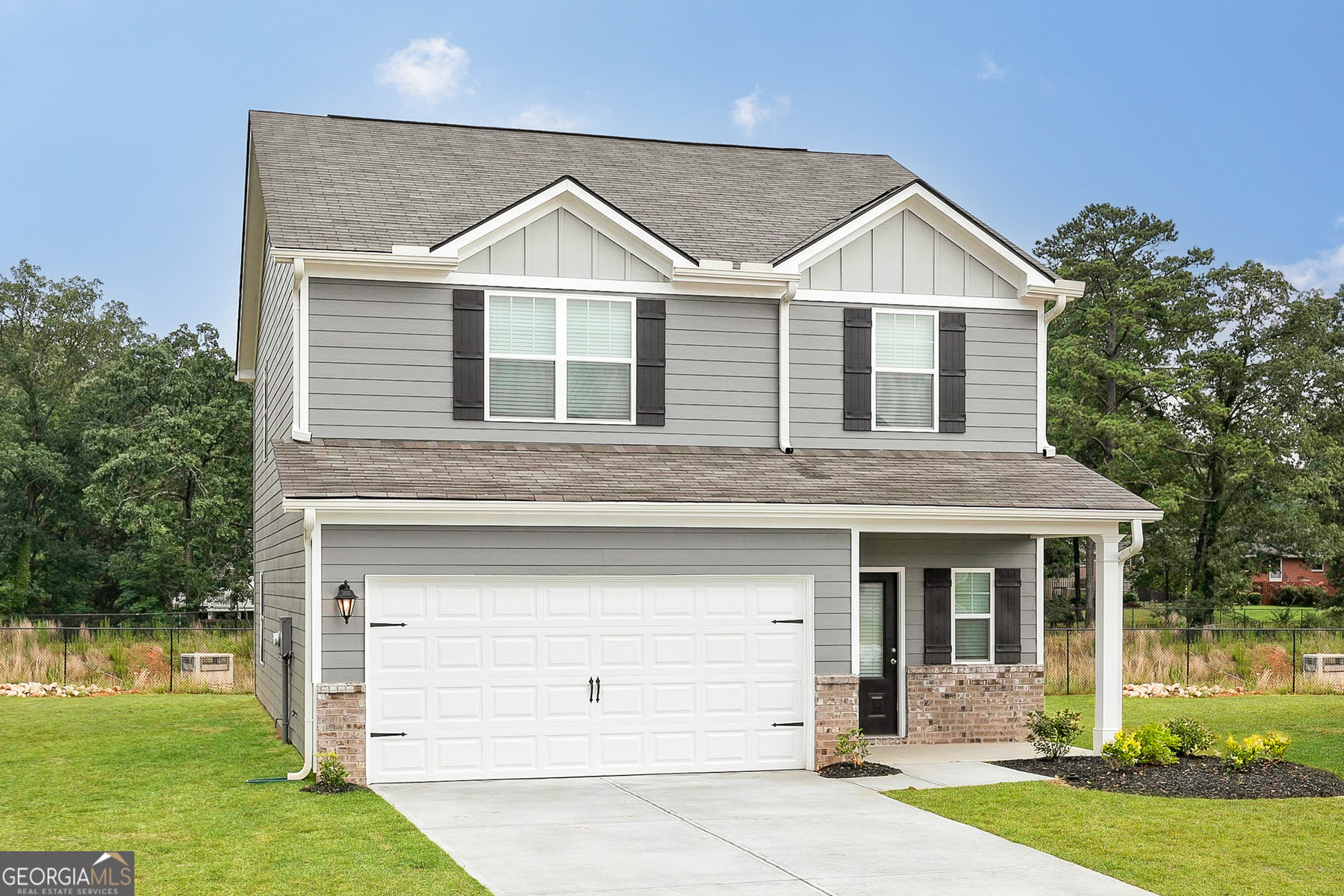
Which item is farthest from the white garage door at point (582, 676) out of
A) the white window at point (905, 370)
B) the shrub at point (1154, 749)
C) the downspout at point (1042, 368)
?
the downspout at point (1042, 368)

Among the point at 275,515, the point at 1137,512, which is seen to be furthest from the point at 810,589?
the point at 275,515

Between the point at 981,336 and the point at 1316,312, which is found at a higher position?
the point at 1316,312

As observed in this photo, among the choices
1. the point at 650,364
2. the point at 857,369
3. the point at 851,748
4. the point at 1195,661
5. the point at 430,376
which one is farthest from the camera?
the point at 1195,661

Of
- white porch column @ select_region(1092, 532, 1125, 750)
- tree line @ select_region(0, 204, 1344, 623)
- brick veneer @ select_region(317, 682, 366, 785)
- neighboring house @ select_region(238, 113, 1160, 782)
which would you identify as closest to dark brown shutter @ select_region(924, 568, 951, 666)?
neighboring house @ select_region(238, 113, 1160, 782)

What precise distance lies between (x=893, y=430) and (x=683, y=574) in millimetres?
3994

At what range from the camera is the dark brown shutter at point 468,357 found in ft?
47.9

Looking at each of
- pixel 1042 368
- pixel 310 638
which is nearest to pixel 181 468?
pixel 310 638

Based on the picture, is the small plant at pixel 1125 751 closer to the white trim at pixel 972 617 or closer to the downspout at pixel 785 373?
the white trim at pixel 972 617

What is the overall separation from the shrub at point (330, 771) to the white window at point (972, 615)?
7.92 m

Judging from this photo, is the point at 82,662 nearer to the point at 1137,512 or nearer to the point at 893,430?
the point at 893,430

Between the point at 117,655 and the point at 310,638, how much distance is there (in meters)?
14.2

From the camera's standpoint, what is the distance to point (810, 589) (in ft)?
45.9

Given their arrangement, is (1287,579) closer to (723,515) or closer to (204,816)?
(723,515)

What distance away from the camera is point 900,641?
16109 millimetres
